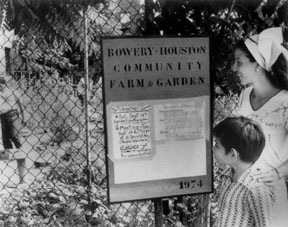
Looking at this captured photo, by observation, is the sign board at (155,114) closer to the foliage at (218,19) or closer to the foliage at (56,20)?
the foliage at (218,19)

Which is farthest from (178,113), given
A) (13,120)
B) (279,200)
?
(13,120)

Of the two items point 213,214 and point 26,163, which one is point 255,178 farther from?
point 26,163

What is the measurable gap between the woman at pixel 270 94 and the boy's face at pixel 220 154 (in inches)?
5.2

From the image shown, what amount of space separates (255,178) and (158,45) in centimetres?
72

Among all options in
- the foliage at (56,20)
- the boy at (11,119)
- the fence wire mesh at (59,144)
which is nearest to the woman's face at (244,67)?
the fence wire mesh at (59,144)

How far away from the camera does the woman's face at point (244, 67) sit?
1936 millimetres

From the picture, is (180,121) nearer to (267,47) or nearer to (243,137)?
(243,137)

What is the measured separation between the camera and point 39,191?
3.25m

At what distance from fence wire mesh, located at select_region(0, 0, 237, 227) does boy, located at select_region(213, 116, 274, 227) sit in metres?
0.27

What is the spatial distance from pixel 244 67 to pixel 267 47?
131 millimetres

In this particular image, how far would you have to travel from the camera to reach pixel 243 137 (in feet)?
6.44

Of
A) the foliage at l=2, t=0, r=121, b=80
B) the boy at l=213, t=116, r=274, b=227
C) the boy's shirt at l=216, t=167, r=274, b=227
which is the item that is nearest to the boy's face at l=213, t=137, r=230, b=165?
the boy at l=213, t=116, r=274, b=227

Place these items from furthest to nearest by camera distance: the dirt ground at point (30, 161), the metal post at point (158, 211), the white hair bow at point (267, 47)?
the dirt ground at point (30, 161) < the metal post at point (158, 211) < the white hair bow at point (267, 47)

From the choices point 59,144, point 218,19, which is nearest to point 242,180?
point 218,19
